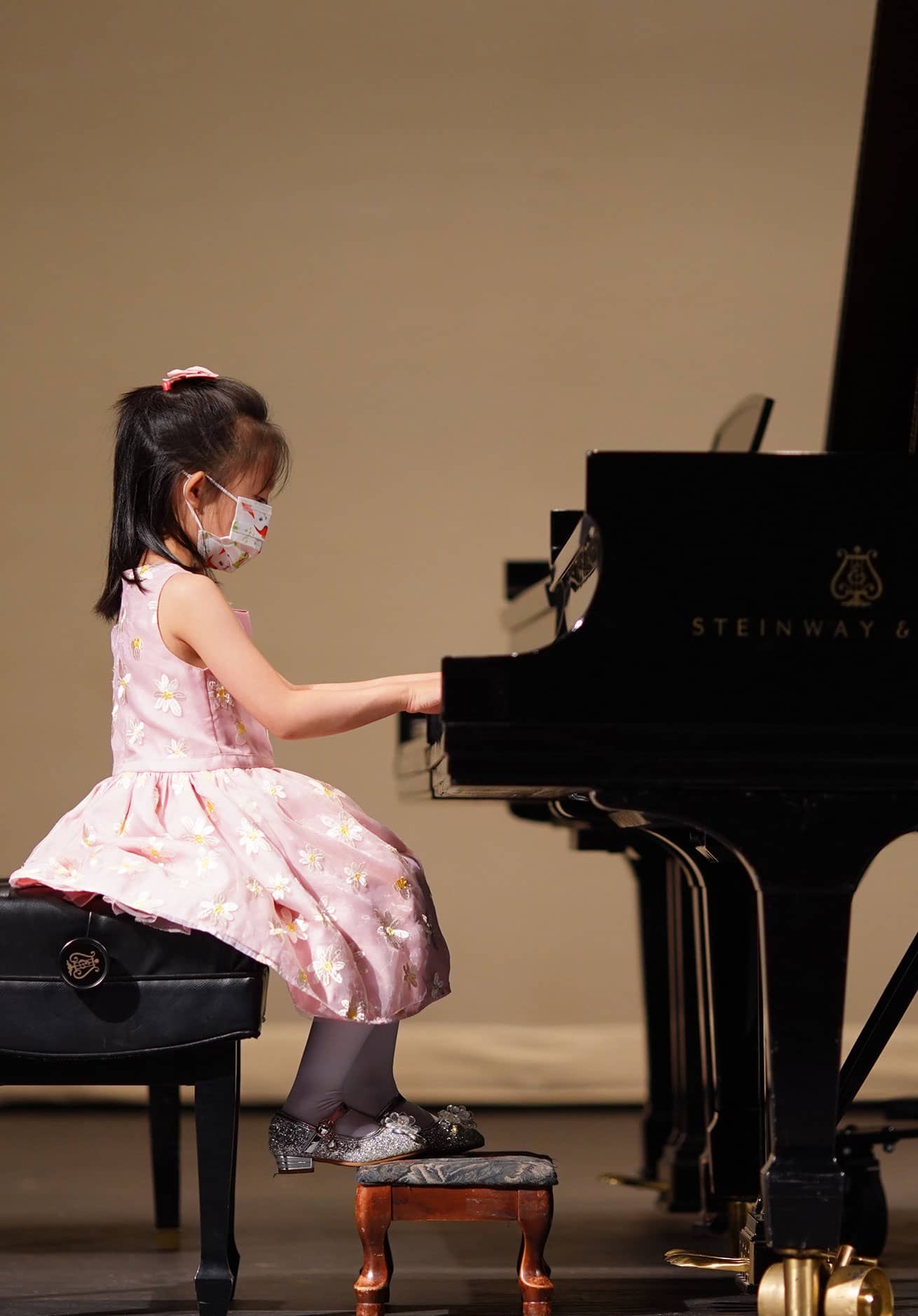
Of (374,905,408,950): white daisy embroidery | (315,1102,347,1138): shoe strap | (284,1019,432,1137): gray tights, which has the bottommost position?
(315,1102,347,1138): shoe strap

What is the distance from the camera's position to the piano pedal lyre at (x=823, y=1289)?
169 centimetres

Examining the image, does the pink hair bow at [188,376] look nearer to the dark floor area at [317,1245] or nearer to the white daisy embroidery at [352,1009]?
the white daisy embroidery at [352,1009]

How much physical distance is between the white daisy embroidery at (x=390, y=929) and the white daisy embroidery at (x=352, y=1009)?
3.6 inches

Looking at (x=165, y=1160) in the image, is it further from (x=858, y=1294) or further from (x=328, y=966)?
(x=858, y=1294)

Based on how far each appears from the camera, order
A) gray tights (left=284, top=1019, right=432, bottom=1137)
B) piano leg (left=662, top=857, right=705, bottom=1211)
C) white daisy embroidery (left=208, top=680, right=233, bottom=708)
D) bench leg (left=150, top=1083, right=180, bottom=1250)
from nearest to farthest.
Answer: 1. gray tights (left=284, top=1019, right=432, bottom=1137)
2. white daisy embroidery (left=208, top=680, right=233, bottom=708)
3. bench leg (left=150, top=1083, right=180, bottom=1250)
4. piano leg (left=662, top=857, right=705, bottom=1211)

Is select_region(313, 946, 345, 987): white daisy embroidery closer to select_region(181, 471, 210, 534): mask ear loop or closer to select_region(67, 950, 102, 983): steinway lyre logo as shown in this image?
select_region(67, 950, 102, 983): steinway lyre logo

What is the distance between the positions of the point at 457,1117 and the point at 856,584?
890 mm

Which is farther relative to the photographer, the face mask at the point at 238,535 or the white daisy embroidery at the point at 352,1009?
the face mask at the point at 238,535

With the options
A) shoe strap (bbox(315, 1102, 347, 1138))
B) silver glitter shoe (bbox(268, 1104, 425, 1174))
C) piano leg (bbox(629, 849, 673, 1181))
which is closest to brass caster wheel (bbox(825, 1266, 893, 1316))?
silver glitter shoe (bbox(268, 1104, 425, 1174))

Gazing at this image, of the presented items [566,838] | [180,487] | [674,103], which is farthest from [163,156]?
[180,487]

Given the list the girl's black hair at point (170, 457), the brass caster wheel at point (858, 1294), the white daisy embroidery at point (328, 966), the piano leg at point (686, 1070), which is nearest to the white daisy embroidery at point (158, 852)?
the white daisy embroidery at point (328, 966)

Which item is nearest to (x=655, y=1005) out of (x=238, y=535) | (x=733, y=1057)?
(x=733, y=1057)

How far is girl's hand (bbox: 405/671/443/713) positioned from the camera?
1.93 m

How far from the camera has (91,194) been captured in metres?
4.40
